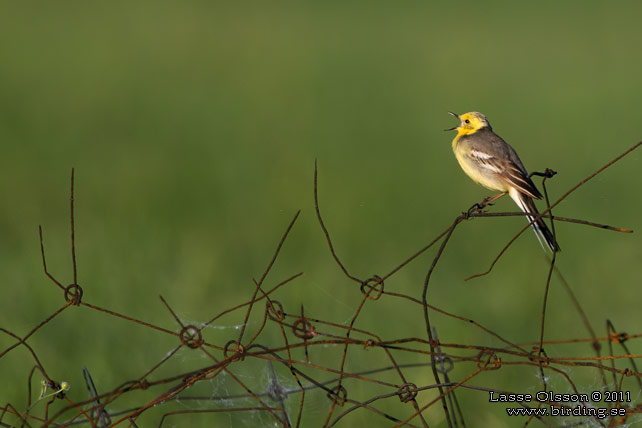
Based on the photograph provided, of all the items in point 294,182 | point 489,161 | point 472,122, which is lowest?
point 489,161

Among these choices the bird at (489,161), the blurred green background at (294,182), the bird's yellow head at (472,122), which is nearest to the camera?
the bird at (489,161)

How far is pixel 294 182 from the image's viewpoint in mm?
11164

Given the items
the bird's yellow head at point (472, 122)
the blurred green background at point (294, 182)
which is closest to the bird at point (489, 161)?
the bird's yellow head at point (472, 122)

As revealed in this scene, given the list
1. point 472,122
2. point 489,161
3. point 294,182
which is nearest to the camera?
point 489,161

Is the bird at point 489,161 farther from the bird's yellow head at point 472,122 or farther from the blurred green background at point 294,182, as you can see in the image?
the blurred green background at point 294,182

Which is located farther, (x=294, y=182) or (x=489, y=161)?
(x=294, y=182)

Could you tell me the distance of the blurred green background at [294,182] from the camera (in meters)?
6.71

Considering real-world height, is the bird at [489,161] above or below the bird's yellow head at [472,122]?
below

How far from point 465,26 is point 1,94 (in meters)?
15.1

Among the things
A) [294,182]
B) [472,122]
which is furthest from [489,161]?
[294,182]

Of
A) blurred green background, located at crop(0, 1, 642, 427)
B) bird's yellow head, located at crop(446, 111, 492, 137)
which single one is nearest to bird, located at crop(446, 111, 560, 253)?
bird's yellow head, located at crop(446, 111, 492, 137)

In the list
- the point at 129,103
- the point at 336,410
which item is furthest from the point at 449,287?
the point at 129,103

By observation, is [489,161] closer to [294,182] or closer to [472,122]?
[472,122]

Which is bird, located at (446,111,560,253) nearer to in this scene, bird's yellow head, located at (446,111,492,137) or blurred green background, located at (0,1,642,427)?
bird's yellow head, located at (446,111,492,137)
